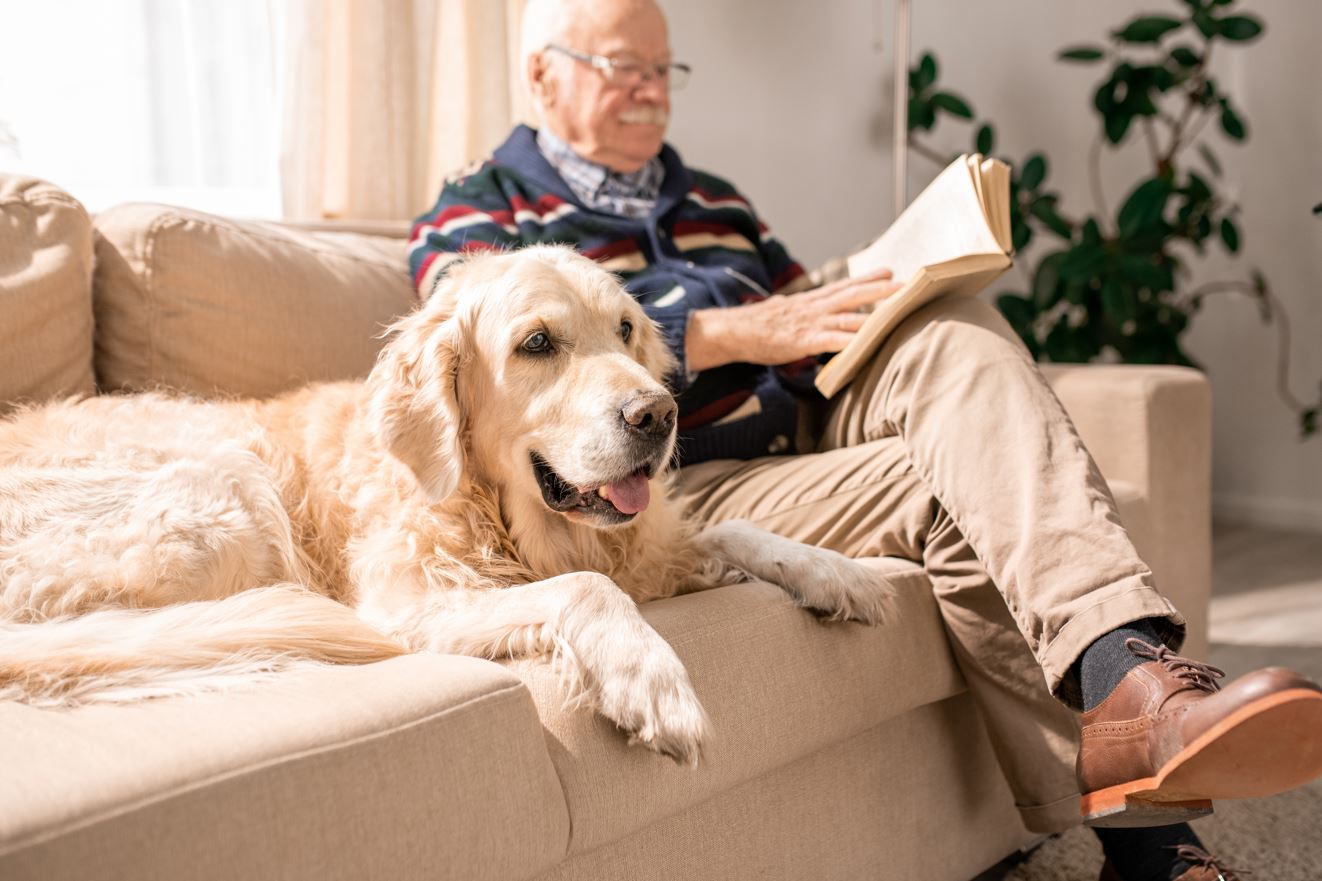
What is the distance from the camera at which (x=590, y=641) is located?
1201 millimetres

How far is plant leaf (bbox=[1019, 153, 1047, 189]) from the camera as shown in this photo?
411cm

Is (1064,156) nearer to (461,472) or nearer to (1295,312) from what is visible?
(1295,312)

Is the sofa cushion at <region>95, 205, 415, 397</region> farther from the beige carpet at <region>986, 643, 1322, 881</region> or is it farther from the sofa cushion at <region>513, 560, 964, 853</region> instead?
the beige carpet at <region>986, 643, 1322, 881</region>

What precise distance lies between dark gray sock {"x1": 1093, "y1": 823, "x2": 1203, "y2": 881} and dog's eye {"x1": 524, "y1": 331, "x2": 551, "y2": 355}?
104 centimetres

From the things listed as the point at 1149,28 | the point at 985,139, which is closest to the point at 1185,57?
the point at 1149,28

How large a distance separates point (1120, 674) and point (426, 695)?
0.80 meters

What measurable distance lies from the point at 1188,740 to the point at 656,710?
0.55 m

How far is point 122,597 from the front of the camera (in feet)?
4.17

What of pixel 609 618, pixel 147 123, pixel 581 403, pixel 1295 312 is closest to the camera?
pixel 609 618

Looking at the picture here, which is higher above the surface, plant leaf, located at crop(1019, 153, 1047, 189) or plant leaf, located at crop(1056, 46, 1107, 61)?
plant leaf, located at crop(1056, 46, 1107, 61)

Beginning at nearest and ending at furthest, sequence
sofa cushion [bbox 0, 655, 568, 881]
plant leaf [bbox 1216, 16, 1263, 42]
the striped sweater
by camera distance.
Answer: sofa cushion [bbox 0, 655, 568, 881] < the striped sweater < plant leaf [bbox 1216, 16, 1263, 42]

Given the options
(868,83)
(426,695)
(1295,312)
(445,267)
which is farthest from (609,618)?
(1295,312)

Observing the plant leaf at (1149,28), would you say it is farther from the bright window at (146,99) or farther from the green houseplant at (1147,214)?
the bright window at (146,99)

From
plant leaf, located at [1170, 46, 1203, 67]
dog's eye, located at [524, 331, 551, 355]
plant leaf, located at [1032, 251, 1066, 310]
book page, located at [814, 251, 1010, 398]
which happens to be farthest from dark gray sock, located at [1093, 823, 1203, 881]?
plant leaf, located at [1170, 46, 1203, 67]
